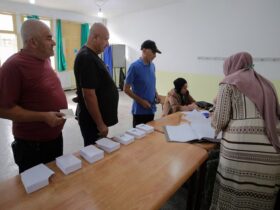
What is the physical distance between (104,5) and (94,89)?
480 cm

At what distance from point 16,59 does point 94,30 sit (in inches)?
21.7

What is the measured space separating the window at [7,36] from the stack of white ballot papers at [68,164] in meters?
5.62

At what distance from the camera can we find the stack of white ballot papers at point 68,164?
0.94 m

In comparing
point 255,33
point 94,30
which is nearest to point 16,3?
point 94,30

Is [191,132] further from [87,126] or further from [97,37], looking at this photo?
[97,37]

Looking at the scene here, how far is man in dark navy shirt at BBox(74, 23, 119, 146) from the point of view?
1.34 metres

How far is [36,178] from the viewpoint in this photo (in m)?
0.85

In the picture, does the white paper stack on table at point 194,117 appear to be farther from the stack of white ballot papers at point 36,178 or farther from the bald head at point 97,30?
the stack of white ballot papers at point 36,178

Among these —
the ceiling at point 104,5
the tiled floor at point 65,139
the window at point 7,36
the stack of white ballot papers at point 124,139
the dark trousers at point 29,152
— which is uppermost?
the ceiling at point 104,5

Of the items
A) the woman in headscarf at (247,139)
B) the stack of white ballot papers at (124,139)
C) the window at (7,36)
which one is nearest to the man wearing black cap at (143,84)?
the stack of white ballot papers at (124,139)

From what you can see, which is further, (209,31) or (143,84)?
(209,31)

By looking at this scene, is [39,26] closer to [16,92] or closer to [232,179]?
[16,92]

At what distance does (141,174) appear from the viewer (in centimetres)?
95

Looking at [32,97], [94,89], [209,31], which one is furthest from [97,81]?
[209,31]
